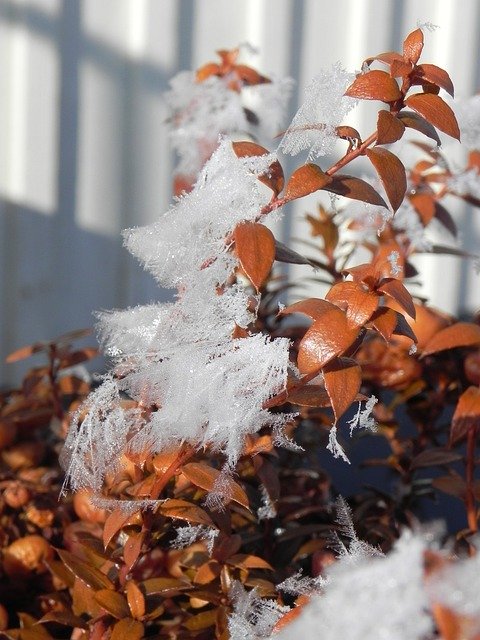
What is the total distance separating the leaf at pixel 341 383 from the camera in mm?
549

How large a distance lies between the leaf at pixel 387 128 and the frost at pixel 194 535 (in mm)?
305

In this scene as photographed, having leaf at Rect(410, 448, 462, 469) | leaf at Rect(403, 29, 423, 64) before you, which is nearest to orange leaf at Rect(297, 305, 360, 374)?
leaf at Rect(403, 29, 423, 64)

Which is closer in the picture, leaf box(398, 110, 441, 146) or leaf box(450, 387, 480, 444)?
leaf box(398, 110, 441, 146)

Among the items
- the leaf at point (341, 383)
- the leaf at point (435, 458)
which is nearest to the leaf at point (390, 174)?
the leaf at point (341, 383)

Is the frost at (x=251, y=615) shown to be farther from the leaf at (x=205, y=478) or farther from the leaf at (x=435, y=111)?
the leaf at (x=435, y=111)

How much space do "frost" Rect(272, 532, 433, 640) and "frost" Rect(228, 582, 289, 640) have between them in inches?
7.6

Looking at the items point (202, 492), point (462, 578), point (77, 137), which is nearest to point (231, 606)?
point (202, 492)

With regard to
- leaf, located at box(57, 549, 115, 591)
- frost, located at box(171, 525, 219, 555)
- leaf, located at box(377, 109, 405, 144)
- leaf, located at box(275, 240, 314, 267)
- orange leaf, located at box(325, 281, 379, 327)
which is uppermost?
leaf, located at box(377, 109, 405, 144)

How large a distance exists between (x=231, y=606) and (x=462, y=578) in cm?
37

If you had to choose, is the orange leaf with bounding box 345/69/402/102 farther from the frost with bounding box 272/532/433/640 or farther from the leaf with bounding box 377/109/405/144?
the frost with bounding box 272/532/433/640

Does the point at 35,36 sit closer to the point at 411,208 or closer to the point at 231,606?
the point at 411,208

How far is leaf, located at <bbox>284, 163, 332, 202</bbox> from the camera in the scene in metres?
0.59

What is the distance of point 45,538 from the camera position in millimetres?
893

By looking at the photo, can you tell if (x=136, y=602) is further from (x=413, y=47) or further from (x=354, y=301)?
(x=413, y=47)
